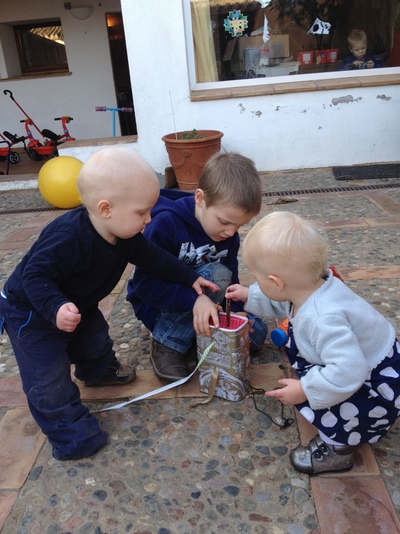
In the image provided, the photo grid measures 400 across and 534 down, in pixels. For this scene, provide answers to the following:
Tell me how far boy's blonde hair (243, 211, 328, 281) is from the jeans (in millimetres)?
622

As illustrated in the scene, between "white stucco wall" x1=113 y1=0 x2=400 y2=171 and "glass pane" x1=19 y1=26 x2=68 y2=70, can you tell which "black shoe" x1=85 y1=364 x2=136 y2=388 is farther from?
"glass pane" x1=19 y1=26 x2=68 y2=70

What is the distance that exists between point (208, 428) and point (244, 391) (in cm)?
20

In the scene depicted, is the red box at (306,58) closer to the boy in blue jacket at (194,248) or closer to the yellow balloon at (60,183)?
the yellow balloon at (60,183)

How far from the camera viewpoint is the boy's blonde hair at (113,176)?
137cm

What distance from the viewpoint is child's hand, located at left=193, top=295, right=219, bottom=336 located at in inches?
63.7

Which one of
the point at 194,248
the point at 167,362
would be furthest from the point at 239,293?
the point at 167,362

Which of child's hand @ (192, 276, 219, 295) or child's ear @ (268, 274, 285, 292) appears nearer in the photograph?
child's ear @ (268, 274, 285, 292)

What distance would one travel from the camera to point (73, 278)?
1487mm

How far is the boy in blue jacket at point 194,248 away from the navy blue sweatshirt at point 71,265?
0.18 meters

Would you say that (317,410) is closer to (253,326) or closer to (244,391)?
(244,391)

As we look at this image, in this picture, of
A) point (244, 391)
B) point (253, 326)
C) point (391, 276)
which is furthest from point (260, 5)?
point (244, 391)

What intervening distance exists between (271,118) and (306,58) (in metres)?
0.96

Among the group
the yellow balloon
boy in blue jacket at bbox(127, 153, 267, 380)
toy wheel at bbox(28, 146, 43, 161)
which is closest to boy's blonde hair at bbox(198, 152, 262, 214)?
boy in blue jacket at bbox(127, 153, 267, 380)

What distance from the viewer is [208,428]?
5.19 ft
